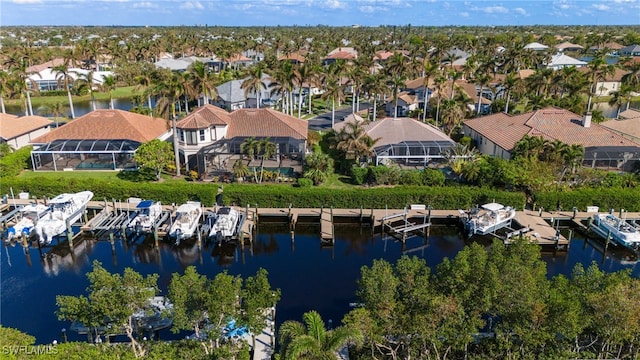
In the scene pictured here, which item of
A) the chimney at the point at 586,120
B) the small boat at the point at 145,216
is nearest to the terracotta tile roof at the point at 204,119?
the small boat at the point at 145,216

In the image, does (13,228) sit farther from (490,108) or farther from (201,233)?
(490,108)

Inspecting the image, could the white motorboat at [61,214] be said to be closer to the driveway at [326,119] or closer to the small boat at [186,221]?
the small boat at [186,221]

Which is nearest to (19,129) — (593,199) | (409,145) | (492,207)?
(409,145)

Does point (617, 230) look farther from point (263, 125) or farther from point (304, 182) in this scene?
point (263, 125)

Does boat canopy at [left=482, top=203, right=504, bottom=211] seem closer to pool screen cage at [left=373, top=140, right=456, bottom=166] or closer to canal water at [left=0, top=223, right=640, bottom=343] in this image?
canal water at [left=0, top=223, right=640, bottom=343]

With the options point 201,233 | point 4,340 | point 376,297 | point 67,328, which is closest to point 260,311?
point 376,297

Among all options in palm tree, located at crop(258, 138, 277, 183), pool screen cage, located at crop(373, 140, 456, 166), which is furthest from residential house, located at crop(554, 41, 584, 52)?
palm tree, located at crop(258, 138, 277, 183)
